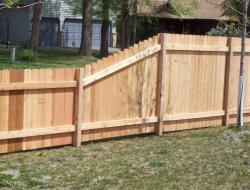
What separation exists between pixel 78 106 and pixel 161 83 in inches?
79.7

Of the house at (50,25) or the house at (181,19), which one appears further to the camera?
the house at (50,25)

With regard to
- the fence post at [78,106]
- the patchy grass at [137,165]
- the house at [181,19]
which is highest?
the house at [181,19]

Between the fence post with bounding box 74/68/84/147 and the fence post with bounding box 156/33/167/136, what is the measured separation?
1901 millimetres

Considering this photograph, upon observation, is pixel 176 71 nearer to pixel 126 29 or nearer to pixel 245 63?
pixel 245 63

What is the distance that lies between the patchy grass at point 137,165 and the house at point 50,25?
3950 cm

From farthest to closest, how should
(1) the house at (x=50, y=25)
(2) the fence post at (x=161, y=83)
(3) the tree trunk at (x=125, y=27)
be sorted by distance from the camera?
(1) the house at (x=50, y=25) → (3) the tree trunk at (x=125, y=27) → (2) the fence post at (x=161, y=83)

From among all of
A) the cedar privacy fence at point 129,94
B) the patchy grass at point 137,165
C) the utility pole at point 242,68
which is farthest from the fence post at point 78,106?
the utility pole at point 242,68

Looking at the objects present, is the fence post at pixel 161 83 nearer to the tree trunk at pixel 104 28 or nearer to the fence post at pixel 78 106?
the fence post at pixel 78 106

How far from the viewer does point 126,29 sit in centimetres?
3366

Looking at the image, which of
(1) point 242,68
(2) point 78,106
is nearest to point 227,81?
(1) point 242,68

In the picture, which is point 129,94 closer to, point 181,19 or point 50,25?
point 181,19

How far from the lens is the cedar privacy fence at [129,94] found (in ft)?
28.8

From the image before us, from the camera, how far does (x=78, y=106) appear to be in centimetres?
933

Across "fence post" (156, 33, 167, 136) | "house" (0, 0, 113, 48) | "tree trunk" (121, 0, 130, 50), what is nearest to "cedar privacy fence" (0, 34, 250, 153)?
"fence post" (156, 33, 167, 136)
